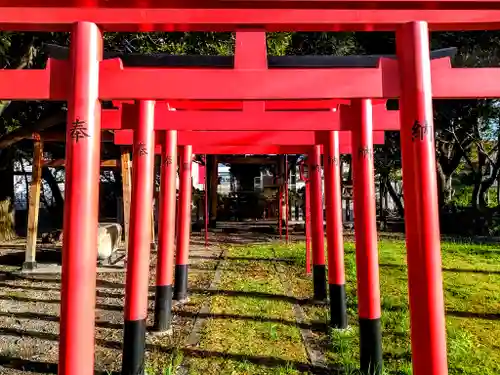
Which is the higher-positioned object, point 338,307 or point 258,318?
point 338,307

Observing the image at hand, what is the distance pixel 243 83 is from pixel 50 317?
448cm

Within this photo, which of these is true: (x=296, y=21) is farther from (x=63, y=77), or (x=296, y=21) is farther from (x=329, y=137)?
(x=329, y=137)

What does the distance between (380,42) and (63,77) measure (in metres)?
9.32

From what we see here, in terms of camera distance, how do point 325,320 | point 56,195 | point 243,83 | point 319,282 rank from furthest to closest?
point 56,195 → point 319,282 → point 325,320 → point 243,83

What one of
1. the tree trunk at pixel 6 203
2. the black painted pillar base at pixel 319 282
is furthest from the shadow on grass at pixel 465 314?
the tree trunk at pixel 6 203

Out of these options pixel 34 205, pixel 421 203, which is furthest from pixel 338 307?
pixel 34 205

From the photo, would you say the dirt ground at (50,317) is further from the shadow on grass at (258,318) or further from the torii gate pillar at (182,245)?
the torii gate pillar at (182,245)

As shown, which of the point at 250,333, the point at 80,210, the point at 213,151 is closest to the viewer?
the point at 80,210

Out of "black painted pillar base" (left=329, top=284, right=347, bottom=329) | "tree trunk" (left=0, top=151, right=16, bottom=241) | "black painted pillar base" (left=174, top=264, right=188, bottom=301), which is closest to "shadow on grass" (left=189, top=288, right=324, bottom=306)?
"black painted pillar base" (left=174, top=264, right=188, bottom=301)

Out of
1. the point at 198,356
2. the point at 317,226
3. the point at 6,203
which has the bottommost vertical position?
the point at 198,356

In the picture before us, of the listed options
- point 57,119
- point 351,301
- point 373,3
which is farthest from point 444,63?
point 57,119

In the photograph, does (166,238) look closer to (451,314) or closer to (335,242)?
(335,242)

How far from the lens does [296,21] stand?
8.33 feet

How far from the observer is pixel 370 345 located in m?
3.83
